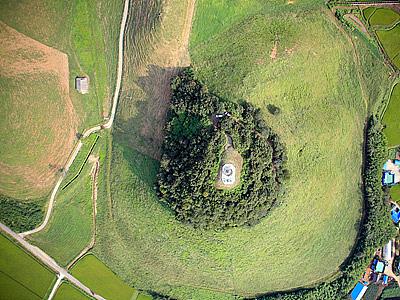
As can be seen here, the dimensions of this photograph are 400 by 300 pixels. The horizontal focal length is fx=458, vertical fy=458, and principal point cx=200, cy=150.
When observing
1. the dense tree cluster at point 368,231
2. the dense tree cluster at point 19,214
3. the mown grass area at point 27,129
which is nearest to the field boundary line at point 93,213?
the mown grass area at point 27,129

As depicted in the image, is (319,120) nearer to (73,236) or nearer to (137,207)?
(137,207)

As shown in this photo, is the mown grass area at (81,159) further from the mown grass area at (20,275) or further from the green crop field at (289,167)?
the mown grass area at (20,275)

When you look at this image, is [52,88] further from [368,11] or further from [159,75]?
[368,11]

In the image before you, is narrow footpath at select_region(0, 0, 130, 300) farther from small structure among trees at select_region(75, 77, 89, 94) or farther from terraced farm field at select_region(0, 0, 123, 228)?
small structure among trees at select_region(75, 77, 89, 94)

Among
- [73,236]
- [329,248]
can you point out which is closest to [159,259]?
[73,236]

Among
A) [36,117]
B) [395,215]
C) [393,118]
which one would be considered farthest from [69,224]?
[393,118]

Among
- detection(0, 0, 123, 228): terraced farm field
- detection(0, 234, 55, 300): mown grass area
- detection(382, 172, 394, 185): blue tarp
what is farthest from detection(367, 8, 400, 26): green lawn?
detection(0, 234, 55, 300): mown grass area
